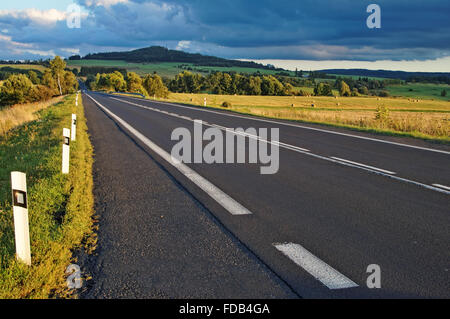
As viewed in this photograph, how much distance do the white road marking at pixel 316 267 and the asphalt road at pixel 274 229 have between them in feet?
0.04

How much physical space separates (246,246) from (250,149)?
21.7ft

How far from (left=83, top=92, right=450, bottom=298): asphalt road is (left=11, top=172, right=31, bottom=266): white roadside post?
683 mm

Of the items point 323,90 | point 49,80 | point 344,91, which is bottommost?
point 344,91

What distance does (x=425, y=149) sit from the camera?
10.7m

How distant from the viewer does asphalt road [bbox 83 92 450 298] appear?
319cm

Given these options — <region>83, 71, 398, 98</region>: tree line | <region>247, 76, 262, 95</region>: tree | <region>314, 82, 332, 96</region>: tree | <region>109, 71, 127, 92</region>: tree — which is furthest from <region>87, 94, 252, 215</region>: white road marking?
<region>109, 71, 127, 92</region>: tree

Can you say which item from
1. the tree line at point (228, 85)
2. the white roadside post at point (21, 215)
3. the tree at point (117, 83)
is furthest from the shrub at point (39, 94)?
the white roadside post at point (21, 215)

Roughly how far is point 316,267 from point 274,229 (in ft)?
3.38

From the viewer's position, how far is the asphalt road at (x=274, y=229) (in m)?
3.19

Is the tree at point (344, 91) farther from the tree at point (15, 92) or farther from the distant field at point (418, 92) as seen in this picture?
the tree at point (15, 92)

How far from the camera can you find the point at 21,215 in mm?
3527

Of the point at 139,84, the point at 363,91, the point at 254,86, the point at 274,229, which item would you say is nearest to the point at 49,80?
the point at 139,84

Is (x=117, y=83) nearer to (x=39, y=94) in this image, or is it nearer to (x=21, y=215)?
(x=39, y=94)

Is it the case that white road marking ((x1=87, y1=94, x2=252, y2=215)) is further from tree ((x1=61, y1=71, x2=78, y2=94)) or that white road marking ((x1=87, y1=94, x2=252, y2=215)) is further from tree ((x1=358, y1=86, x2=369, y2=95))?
tree ((x1=358, y1=86, x2=369, y2=95))
